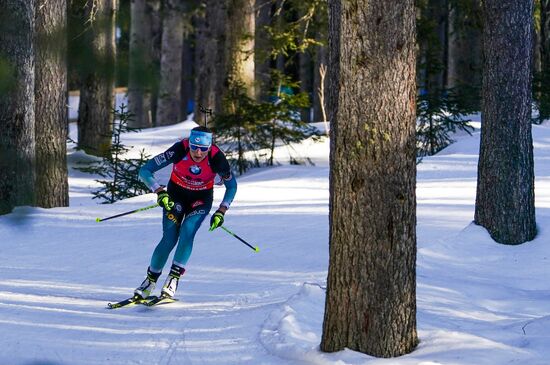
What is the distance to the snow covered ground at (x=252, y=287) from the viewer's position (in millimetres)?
7859

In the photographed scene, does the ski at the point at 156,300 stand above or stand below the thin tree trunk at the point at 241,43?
below

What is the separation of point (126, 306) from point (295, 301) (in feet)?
5.98

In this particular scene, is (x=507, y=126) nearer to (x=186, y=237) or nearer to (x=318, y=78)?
(x=186, y=237)

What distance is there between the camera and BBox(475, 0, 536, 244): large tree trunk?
38.4 ft

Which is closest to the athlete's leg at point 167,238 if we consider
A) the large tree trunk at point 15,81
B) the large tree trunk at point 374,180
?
the large tree trunk at point 374,180

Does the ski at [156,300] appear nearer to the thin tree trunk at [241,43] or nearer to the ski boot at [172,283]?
the ski boot at [172,283]

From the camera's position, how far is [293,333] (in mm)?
8211

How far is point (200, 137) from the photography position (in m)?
10.1

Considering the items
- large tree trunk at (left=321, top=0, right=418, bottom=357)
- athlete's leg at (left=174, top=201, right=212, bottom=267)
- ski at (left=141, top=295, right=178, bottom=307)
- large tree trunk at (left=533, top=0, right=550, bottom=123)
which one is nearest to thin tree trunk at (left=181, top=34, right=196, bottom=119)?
large tree trunk at (left=533, top=0, right=550, bottom=123)

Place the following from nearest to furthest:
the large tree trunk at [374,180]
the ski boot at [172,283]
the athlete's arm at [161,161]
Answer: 1. the large tree trunk at [374,180]
2. the ski boot at [172,283]
3. the athlete's arm at [161,161]

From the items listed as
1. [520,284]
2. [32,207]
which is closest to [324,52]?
[520,284]

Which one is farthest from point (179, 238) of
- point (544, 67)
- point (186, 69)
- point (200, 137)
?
point (186, 69)

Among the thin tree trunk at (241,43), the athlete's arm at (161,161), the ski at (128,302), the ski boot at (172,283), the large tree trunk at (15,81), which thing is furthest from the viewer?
the thin tree trunk at (241,43)

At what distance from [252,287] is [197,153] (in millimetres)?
1682
